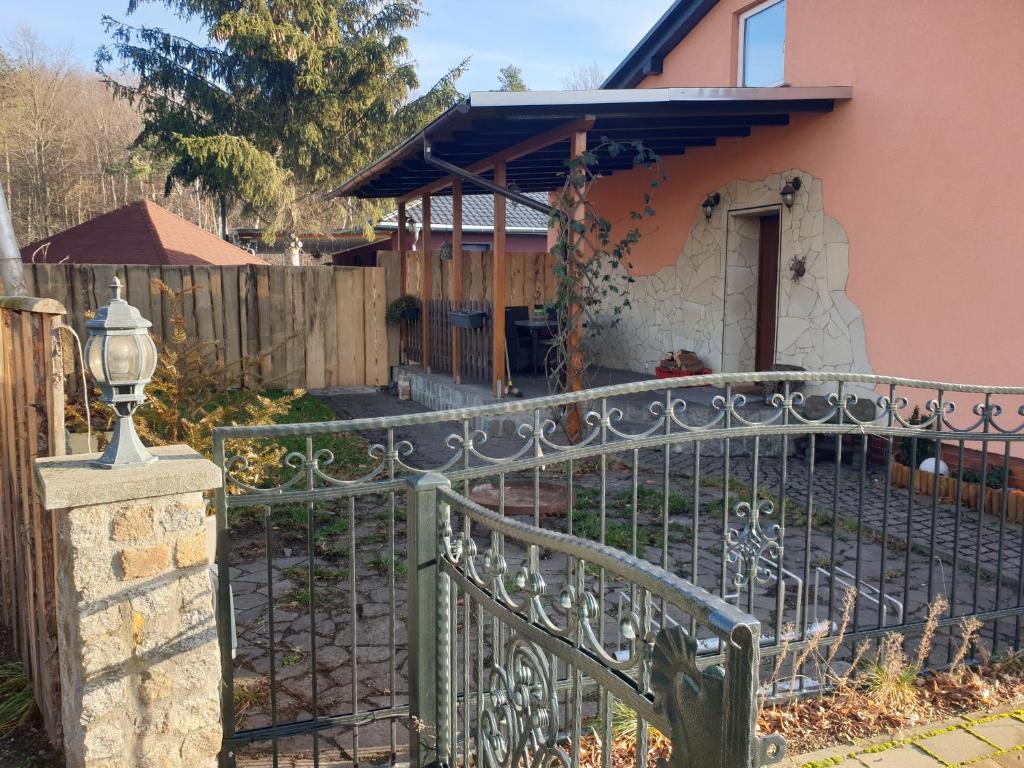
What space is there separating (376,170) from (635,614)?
8833 millimetres

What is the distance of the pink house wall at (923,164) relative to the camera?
6.00 meters

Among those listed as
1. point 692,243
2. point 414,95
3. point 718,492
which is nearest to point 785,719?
point 718,492

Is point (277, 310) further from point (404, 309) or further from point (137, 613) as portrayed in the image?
point (137, 613)

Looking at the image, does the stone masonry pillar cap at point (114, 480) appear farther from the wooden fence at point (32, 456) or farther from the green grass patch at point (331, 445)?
the green grass patch at point (331, 445)

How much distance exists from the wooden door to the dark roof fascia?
2966 mm

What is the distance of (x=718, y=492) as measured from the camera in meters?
6.20

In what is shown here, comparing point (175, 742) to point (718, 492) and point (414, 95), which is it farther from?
point (414, 95)

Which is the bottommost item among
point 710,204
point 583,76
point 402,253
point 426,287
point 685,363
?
point 685,363

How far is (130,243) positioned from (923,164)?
1224 cm

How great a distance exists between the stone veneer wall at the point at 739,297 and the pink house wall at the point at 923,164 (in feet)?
0.60

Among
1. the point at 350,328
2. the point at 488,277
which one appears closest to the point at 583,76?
the point at 488,277

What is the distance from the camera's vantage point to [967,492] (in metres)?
5.92

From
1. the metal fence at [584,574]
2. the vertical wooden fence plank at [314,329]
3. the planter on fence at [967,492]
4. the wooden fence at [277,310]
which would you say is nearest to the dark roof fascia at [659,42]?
the wooden fence at [277,310]

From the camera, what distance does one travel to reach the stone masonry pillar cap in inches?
84.6
